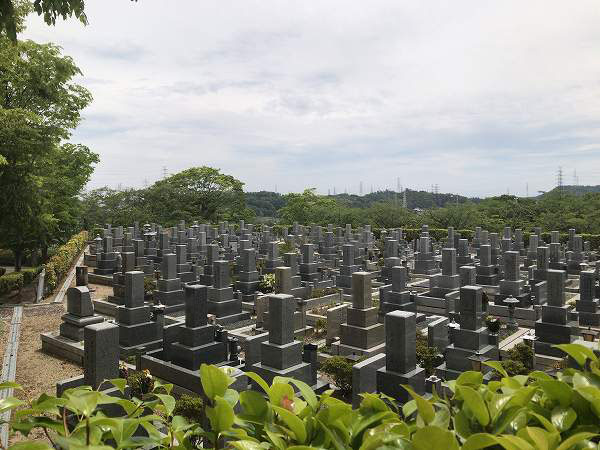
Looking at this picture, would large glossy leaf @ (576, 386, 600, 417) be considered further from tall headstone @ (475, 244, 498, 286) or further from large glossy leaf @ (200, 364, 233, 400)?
tall headstone @ (475, 244, 498, 286)

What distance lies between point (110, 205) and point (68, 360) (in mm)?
38361

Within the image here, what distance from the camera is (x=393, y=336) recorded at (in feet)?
26.2

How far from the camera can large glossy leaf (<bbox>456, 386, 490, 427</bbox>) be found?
1693 millimetres

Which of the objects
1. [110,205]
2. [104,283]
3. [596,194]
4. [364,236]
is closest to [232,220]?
[110,205]

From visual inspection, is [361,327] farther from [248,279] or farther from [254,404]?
[254,404]

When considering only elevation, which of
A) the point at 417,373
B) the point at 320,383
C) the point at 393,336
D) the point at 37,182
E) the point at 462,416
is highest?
the point at 37,182

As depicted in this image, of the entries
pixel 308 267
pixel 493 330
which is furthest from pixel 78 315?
pixel 493 330

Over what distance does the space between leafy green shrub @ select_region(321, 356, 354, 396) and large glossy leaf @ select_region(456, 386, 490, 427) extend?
26.3 ft

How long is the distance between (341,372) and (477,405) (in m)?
8.12

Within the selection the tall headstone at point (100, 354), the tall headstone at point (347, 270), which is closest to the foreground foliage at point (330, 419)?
the tall headstone at point (100, 354)

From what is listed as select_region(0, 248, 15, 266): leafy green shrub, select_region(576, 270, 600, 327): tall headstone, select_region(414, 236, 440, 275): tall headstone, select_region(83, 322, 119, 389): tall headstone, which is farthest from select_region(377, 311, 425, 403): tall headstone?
select_region(0, 248, 15, 266): leafy green shrub

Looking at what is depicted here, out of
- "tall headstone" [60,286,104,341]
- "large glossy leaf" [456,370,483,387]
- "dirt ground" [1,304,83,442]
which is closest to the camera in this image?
"large glossy leaf" [456,370,483,387]

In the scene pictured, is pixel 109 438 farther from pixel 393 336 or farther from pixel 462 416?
pixel 393 336

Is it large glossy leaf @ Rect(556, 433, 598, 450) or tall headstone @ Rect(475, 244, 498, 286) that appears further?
tall headstone @ Rect(475, 244, 498, 286)
